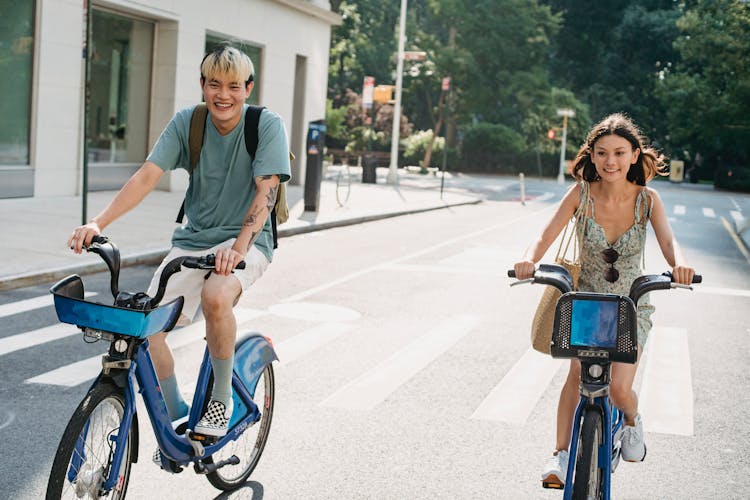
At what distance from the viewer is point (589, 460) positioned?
3.52 m

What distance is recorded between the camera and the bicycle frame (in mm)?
3469

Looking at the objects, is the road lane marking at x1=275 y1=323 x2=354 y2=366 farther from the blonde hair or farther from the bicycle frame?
the blonde hair

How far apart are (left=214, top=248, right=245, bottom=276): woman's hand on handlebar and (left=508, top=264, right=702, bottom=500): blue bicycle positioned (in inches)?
47.3

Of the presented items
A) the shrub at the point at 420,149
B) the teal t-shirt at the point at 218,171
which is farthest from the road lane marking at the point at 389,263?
the shrub at the point at 420,149

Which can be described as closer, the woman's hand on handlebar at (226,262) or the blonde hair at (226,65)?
the woman's hand on handlebar at (226,262)

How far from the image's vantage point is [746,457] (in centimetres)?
527

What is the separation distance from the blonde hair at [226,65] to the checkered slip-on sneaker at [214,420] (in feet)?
4.41

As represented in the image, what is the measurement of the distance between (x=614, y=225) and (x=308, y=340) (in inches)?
158

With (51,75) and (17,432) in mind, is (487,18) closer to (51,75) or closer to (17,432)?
(51,75)

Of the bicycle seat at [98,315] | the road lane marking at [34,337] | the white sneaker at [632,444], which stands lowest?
the road lane marking at [34,337]

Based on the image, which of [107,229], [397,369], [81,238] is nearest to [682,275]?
[81,238]

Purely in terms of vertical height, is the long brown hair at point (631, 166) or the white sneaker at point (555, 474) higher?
the long brown hair at point (631, 166)

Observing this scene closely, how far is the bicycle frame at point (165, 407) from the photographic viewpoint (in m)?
3.47

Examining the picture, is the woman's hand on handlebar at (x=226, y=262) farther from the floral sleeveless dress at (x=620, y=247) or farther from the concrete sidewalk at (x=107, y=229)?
the concrete sidewalk at (x=107, y=229)
